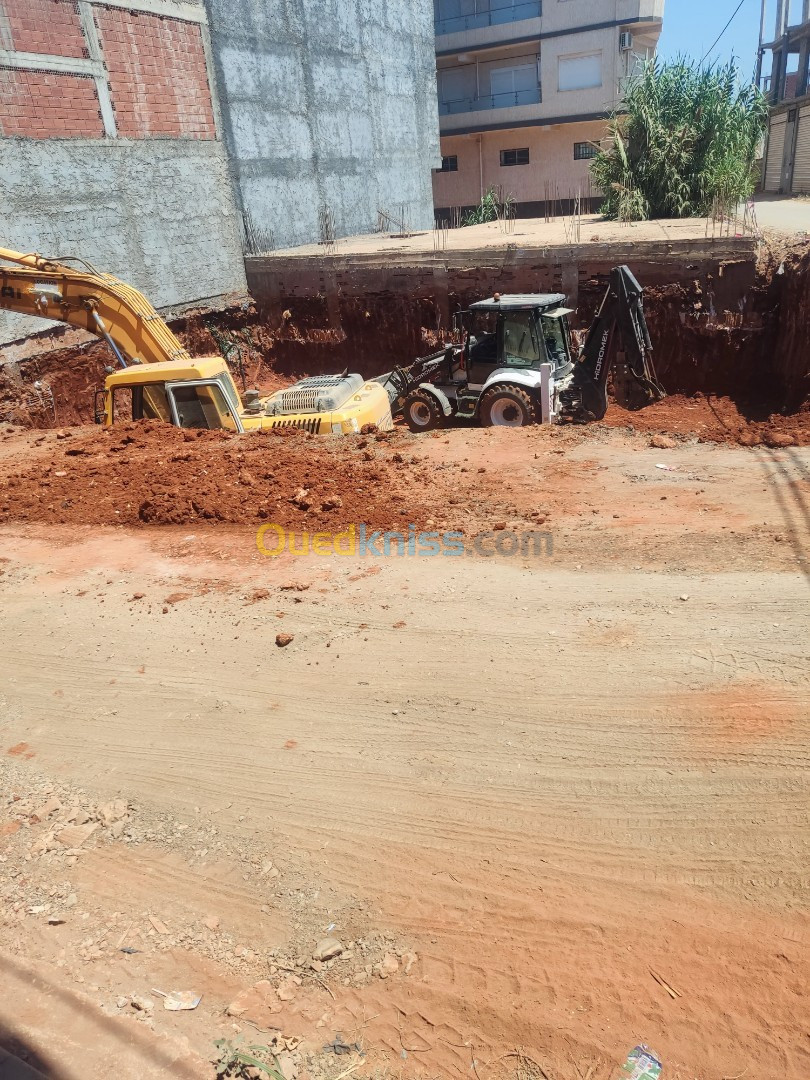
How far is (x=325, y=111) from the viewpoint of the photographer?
22.3m

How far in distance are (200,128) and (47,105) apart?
4.42 meters

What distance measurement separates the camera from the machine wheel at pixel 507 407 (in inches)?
468

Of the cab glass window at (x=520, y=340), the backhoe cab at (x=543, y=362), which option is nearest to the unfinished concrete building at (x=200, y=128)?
the backhoe cab at (x=543, y=362)

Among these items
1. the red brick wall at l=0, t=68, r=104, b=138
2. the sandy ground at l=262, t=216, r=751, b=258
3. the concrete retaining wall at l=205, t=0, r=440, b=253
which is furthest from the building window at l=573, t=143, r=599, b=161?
the red brick wall at l=0, t=68, r=104, b=138

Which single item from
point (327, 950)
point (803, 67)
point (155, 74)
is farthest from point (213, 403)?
point (803, 67)

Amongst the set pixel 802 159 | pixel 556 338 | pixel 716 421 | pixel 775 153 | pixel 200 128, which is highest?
pixel 200 128

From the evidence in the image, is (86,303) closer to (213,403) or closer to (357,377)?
(213,403)

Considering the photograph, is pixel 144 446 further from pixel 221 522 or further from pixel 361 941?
pixel 361 941

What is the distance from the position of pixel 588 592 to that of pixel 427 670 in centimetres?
166

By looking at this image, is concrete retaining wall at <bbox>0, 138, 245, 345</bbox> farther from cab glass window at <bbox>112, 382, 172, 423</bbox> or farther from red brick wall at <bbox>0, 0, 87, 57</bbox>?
cab glass window at <bbox>112, 382, 172, 423</bbox>

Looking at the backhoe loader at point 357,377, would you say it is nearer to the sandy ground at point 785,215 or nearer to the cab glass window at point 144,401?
the cab glass window at point 144,401

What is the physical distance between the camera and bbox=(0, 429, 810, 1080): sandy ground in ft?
11.7

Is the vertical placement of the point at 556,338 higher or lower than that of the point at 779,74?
lower

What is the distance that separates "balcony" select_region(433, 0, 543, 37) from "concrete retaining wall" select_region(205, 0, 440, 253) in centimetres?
878
